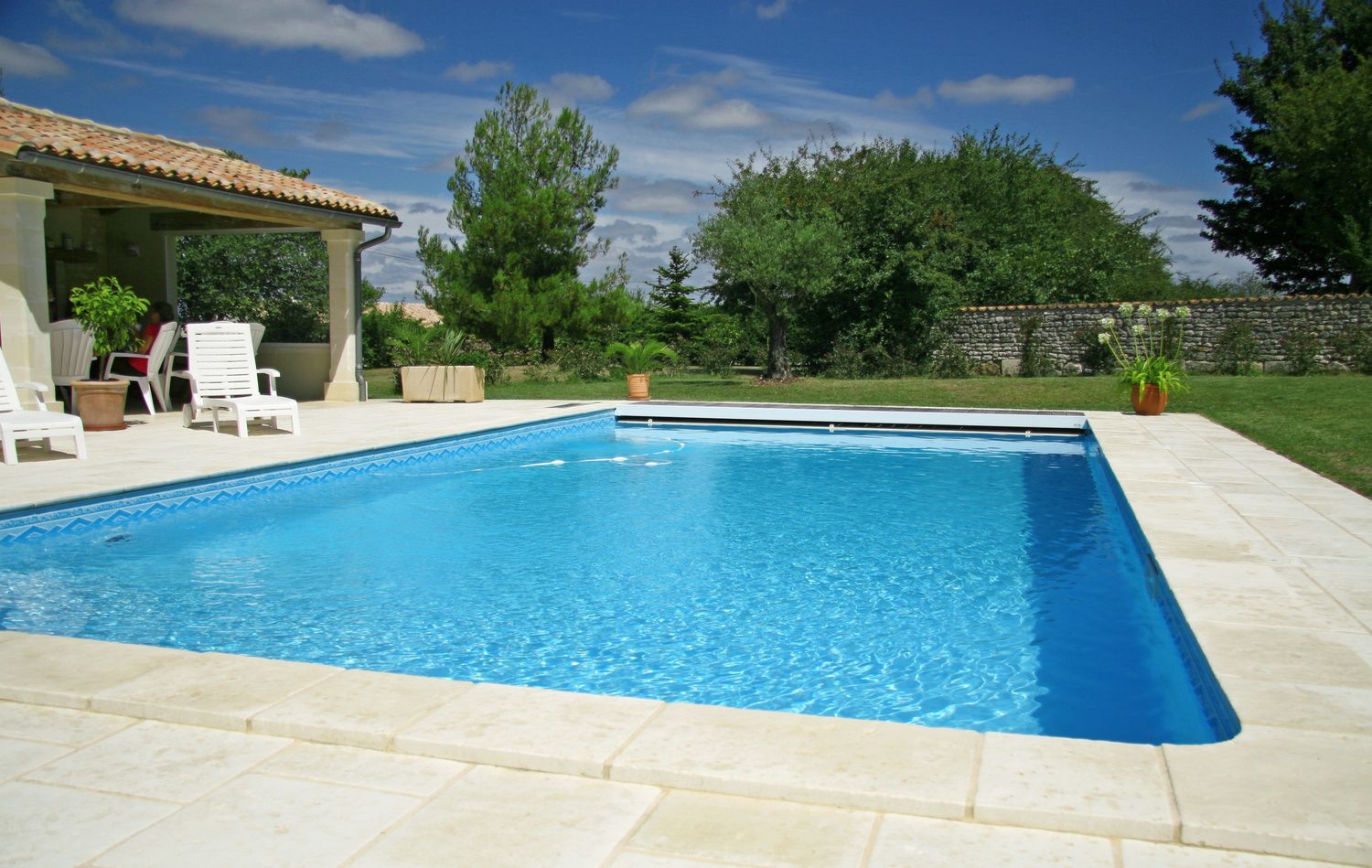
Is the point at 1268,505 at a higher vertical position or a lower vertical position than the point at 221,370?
lower

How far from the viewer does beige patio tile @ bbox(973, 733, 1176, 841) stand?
206 centimetres

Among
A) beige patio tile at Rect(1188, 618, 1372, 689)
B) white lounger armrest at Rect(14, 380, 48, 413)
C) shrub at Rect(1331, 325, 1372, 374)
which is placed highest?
shrub at Rect(1331, 325, 1372, 374)

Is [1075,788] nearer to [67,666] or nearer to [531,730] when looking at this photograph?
[531,730]

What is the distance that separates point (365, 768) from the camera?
239cm

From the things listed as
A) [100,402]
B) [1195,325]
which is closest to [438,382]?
[100,402]

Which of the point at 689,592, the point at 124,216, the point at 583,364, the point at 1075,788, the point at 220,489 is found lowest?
the point at 689,592

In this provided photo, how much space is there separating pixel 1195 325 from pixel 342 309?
15182 millimetres

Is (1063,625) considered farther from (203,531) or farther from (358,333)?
(358,333)

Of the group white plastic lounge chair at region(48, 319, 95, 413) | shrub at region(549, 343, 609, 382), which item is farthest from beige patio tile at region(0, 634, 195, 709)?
shrub at region(549, 343, 609, 382)

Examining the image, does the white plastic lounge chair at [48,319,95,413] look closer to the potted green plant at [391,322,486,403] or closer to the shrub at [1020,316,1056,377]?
the potted green plant at [391,322,486,403]

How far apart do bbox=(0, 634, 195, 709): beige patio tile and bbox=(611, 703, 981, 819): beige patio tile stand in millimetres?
1706

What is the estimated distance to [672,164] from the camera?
77.7ft

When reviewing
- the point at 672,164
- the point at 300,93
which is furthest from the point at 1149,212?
the point at 300,93

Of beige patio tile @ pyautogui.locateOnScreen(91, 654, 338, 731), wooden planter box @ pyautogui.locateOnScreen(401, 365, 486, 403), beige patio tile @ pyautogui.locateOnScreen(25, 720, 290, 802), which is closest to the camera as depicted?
beige patio tile @ pyautogui.locateOnScreen(25, 720, 290, 802)
